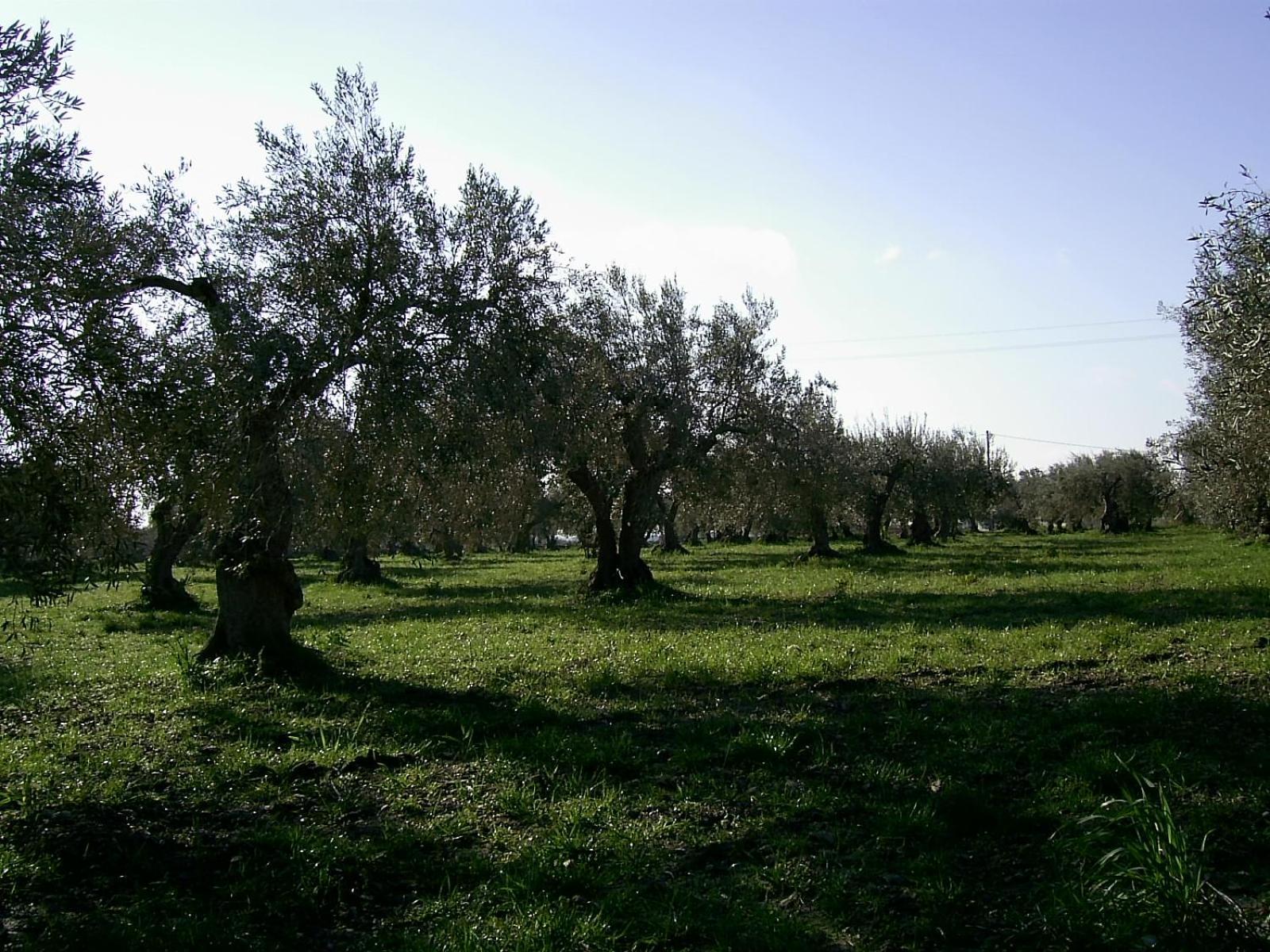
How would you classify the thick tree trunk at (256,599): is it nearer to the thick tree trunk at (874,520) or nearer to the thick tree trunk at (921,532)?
the thick tree trunk at (874,520)

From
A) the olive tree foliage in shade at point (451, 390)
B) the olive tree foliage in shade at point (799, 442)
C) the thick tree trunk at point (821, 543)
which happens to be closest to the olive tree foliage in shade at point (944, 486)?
the thick tree trunk at point (821, 543)

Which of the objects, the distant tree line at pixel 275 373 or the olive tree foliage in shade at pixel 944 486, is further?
the olive tree foliage in shade at pixel 944 486

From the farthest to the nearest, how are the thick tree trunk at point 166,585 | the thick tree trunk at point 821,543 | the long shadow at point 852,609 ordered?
the thick tree trunk at point 821,543
the thick tree trunk at point 166,585
the long shadow at point 852,609

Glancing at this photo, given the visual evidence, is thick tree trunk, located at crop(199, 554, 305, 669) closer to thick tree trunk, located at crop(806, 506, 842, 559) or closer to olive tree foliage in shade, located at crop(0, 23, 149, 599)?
olive tree foliage in shade, located at crop(0, 23, 149, 599)

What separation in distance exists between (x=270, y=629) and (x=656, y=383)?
14017 millimetres

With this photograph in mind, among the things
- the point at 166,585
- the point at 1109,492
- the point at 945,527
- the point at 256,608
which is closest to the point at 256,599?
the point at 256,608

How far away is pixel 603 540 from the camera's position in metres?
29.1

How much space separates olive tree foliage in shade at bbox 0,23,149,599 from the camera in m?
6.90

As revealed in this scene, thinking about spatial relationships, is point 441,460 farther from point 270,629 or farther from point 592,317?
point 592,317

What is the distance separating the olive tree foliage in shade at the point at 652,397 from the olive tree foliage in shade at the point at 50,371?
54.5ft

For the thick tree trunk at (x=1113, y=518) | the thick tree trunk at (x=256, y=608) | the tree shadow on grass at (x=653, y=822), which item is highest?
the thick tree trunk at (x=1113, y=518)

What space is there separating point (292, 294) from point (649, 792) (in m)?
7.80

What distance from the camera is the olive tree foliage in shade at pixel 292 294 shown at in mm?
11133

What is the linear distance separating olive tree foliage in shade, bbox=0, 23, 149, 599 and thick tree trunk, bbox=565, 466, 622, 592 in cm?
1986
